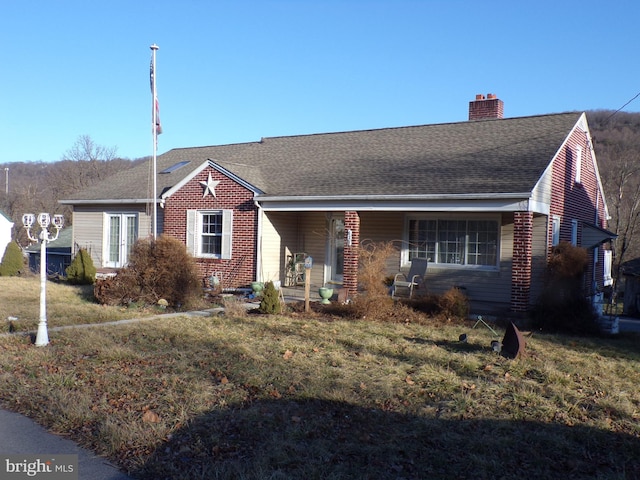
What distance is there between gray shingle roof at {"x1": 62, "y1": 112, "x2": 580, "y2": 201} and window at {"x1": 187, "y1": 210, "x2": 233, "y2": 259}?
160cm

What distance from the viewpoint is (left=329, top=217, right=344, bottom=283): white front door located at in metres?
16.8

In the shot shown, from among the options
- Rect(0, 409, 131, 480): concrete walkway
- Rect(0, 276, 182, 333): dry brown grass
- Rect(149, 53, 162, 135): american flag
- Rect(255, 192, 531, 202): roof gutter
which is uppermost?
Rect(149, 53, 162, 135): american flag

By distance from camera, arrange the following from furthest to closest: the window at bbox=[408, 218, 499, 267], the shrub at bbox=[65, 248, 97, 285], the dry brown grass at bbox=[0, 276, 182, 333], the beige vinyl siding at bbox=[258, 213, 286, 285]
A: 1. the shrub at bbox=[65, 248, 97, 285]
2. the beige vinyl siding at bbox=[258, 213, 286, 285]
3. the window at bbox=[408, 218, 499, 267]
4. the dry brown grass at bbox=[0, 276, 182, 333]

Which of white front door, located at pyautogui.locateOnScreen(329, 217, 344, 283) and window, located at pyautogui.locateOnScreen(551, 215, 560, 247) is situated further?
white front door, located at pyautogui.locateOnScreen(329, 217, 344, 283)

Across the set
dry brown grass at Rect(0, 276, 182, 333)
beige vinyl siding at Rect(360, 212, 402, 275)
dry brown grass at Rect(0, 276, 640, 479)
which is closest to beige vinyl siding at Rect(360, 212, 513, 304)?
beige vinyl siding at Rect(360, 212, 402, 275)

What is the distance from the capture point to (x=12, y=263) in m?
24.2

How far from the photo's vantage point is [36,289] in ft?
54.7

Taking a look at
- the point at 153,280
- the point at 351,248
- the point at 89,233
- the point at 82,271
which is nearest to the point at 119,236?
the point at 89,233

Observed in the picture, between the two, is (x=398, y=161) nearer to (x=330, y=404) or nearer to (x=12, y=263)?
(x=330, y=404)

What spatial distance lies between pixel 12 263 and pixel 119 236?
8.17 metres

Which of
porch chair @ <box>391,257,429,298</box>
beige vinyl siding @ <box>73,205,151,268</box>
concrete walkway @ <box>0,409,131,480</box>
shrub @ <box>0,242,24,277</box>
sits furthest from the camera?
shrub @ <box>0,242,24,277</box>

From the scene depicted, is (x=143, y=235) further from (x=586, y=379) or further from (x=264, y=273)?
(x=586, y=379)

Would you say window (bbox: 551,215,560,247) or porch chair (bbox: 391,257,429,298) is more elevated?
window (bbox: 551,215,560,247)

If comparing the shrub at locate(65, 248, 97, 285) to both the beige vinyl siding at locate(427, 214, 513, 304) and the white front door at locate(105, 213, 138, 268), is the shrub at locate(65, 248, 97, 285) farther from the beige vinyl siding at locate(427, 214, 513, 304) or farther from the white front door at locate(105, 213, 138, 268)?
the beige vinyl siding at locate(427, 214, 513, 304)
